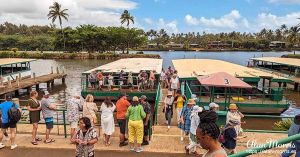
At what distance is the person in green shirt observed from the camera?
31.9ft

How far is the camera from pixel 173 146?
1044cm

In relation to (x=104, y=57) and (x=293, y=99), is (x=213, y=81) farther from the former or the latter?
(x=104, y=57)

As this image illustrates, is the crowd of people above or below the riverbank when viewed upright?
below

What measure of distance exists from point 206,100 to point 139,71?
649 centimetres

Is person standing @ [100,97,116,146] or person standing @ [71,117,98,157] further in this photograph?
person standing @ [100,97,116,146]

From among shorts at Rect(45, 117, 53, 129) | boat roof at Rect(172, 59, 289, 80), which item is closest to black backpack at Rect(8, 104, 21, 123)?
shorts at Rect(45, 117, 53, 129)

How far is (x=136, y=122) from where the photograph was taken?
974 centimetres

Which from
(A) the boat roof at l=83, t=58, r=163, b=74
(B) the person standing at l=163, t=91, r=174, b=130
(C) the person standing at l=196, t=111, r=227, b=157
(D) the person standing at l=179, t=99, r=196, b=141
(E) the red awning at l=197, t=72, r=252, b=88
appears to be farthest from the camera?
(A) the boat roof at l=83, t=58, r=163, b=74

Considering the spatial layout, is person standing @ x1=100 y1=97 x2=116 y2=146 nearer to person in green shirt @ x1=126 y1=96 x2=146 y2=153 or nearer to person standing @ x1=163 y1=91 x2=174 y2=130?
person in green shirt @ x1=126 y1=96 x2=146 y2=153

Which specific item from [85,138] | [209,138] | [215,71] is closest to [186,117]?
[85,138]

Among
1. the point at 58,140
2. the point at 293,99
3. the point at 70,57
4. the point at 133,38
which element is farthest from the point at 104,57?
the point at 58,140

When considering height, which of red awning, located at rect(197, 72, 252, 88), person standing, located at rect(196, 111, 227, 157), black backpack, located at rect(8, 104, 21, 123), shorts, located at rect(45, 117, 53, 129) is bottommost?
shorts, located at rect(45, 117, 53, 129)

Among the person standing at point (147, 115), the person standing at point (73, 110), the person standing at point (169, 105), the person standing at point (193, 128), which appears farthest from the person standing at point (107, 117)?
the person standing at point (169, 105)

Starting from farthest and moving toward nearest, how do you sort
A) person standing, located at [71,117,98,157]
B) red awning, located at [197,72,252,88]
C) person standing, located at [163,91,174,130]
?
red awning, located at [197,72,252,88] → person standing, located at [163,91,174,130] → person standing, located at [71,117,98,157]
